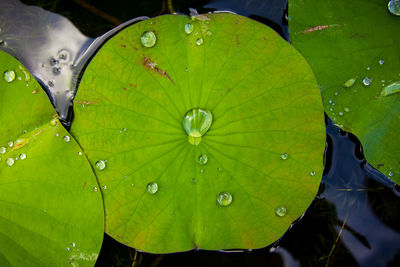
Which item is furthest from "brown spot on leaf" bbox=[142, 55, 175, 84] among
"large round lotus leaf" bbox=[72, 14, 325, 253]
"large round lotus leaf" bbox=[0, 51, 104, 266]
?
"large round lotus leaf" bbox=[0, 51, 104, 266]

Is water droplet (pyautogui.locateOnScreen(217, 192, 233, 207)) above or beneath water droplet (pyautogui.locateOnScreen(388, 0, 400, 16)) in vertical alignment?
beneath

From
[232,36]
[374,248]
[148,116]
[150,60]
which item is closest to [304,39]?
[232,36]

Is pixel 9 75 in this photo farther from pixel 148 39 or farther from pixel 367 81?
pixel 367 81

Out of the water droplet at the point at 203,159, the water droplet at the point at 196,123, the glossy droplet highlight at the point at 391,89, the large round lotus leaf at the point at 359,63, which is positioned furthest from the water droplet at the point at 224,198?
the glossy droplet highlight at the point at 391,89

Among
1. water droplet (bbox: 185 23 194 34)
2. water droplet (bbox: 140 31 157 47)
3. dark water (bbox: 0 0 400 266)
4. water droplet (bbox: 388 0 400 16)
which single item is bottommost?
dark water (bbox: 0 0 400 266)

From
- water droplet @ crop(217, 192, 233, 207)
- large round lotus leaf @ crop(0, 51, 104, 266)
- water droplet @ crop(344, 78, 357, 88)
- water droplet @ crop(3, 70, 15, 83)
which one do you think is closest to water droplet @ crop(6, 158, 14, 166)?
large round lotus leaf @ crop(0, 51, 104, 266)

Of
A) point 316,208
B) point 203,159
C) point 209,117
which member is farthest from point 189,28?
point 316,208

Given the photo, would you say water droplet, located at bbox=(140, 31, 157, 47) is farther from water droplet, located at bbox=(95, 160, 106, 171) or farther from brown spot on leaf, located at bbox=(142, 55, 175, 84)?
water droplet, located at bbox=(95, 160, 106, 171)

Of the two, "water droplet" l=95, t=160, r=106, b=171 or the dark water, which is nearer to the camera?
"water droplet" l=95, t=160, r=106, b=171
